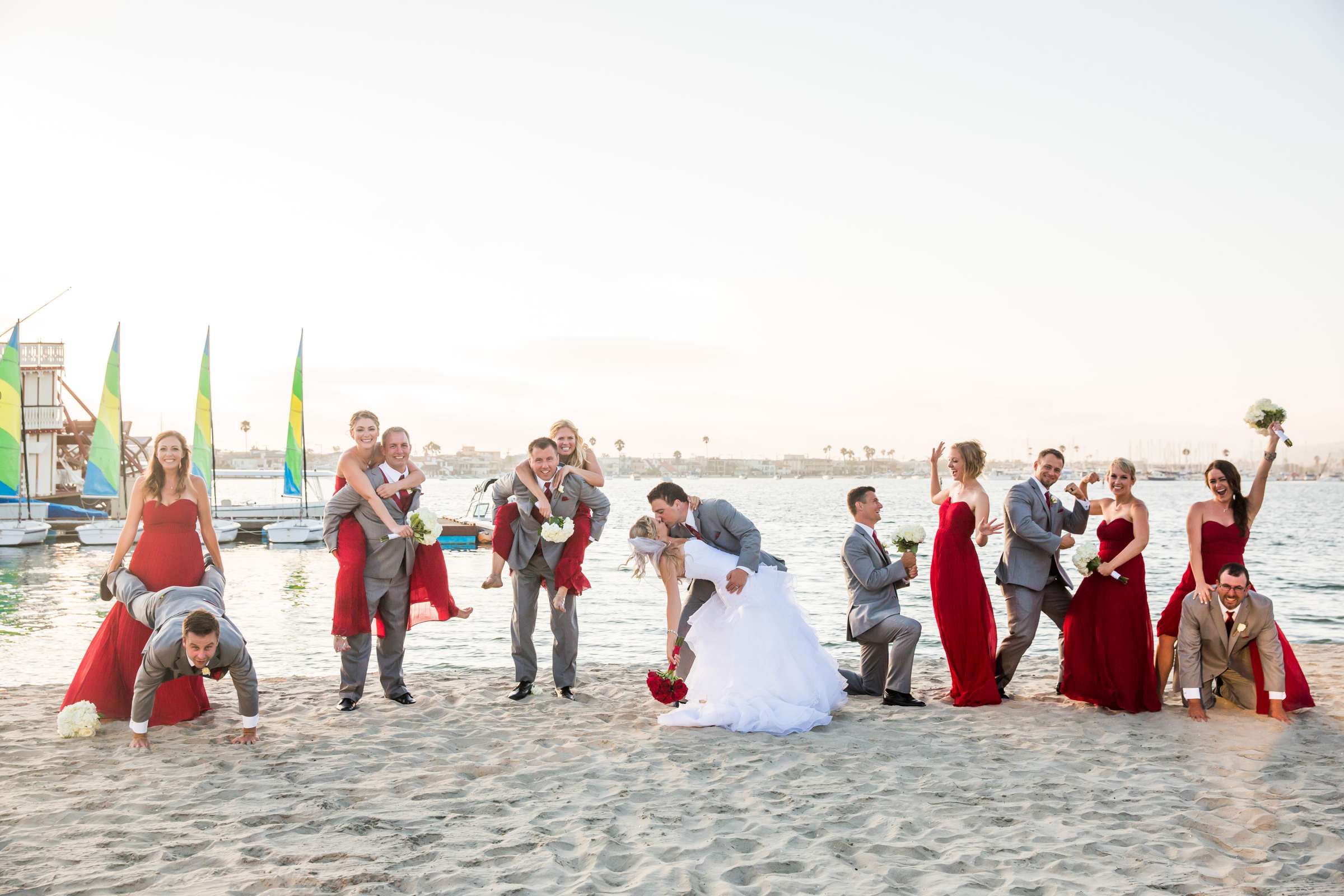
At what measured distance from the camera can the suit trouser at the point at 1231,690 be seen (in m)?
7.05

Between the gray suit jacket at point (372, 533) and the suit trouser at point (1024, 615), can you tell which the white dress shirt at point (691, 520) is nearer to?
the gray suit jacket at point (372, 533)

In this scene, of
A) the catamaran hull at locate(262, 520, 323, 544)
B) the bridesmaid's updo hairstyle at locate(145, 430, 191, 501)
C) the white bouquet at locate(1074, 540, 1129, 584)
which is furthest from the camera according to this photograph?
the catamaran hull at locate(262, 520, 323, 544)

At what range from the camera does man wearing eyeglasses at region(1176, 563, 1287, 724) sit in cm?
682

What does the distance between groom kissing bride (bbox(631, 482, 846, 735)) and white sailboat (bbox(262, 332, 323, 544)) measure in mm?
32400

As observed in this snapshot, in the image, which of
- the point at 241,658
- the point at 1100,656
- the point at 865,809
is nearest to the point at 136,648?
the point at 241,658

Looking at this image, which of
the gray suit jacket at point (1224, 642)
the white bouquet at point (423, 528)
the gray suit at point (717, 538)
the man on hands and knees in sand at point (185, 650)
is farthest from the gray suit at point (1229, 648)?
the man on hands and knees in sand at point (185, 650)

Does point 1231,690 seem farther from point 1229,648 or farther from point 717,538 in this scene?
point 717,538

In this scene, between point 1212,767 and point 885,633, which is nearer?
point 1212,767

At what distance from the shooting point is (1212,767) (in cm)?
566

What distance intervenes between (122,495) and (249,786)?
150 feet

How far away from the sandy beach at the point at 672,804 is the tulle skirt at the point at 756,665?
0.20 m

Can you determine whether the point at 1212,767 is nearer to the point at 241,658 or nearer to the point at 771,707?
the point at 771,707

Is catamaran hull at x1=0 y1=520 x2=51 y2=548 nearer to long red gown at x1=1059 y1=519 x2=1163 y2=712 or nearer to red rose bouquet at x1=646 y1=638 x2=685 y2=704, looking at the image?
red rose bouquet at x1=646 y1=638 x2=685 y2=704

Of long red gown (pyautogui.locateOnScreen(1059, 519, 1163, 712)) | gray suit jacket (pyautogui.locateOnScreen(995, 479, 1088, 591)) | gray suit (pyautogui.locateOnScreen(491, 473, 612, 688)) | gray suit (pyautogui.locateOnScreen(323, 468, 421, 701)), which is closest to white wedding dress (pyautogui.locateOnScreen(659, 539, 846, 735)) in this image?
gray suit (pyautogui.locateOnScreen(491, 473, 612, 688))
